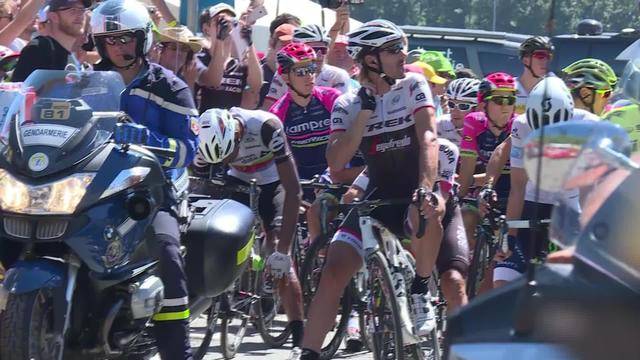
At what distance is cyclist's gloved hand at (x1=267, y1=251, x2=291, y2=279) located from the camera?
845 cm

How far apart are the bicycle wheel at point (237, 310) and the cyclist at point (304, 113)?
139 cm

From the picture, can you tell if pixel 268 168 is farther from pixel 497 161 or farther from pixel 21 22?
pixel 21 22

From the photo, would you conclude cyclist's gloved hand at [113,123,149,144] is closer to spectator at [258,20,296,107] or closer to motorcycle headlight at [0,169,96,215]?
motorcycle headlight at [0,169,96,215]

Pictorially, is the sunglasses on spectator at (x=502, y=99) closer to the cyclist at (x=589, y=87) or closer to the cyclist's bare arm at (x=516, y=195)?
the cyclist at (x=589, y=87)

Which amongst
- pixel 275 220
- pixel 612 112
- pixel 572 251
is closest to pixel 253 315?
pixel 275 220

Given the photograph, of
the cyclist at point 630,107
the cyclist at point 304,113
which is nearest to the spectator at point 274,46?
the cyclist at point 304,113

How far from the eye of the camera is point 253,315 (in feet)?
29.9

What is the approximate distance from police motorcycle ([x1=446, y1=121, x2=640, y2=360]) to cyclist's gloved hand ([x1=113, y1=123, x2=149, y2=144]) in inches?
116

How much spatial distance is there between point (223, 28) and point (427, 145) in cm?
419

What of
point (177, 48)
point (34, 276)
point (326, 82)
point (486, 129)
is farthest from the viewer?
point (326, 82)

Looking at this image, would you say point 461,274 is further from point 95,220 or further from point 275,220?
point 95,220

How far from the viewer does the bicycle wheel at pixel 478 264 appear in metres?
9.41

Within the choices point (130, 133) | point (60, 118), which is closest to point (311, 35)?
point (130, 133)

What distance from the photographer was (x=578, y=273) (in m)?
3.11
